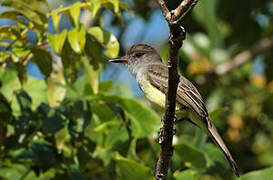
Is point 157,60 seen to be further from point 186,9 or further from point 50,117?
point 186,9

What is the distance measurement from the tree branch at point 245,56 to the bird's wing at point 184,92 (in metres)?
2.14

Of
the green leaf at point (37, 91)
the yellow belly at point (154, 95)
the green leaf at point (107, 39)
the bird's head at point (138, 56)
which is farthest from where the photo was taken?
the bird's head at point (138, 56)

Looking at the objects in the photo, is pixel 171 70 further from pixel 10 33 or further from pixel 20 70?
pixel 10 33

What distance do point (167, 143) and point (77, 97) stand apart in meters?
1.28

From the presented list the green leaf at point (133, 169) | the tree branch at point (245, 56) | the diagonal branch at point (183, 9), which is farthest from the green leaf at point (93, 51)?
the tree branch at point (245, 56)

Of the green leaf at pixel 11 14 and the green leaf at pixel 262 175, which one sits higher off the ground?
the green leaf at pixel 11 14

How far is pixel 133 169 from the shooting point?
3.38 metres

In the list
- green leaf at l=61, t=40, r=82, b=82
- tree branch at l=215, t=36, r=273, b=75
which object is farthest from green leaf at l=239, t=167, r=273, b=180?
tree branch at l=215, t=36, r=273, b=75

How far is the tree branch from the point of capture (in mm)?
6074

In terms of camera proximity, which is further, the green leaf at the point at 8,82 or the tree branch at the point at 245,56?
the tree branch at the point at 245,56

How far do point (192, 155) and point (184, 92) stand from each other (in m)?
0.47

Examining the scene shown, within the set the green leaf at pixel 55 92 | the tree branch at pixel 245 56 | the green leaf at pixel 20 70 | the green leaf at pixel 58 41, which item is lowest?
the green leaf at pixel 55 92

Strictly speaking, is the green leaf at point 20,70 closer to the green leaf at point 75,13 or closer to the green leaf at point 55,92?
the green leaf at point 55,92

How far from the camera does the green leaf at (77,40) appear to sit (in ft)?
11.3
